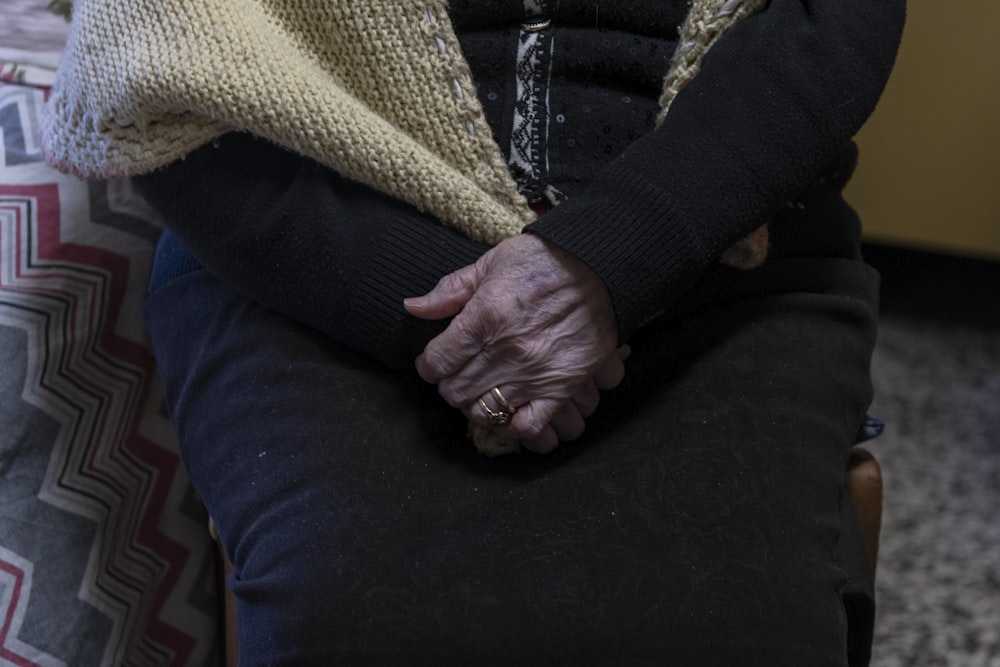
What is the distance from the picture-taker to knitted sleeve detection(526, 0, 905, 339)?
695 millimetres

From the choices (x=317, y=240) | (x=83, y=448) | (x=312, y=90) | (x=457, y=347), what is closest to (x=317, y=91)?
(x=312, y=90)

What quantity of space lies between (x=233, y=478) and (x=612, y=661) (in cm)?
32

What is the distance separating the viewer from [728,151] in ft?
2.34

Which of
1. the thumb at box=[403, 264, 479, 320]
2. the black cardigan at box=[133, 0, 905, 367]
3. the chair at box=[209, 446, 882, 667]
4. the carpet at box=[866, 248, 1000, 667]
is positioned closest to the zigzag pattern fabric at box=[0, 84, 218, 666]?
the chair at box=[209, 446, 882, 667]

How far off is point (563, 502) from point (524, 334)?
0.12 m

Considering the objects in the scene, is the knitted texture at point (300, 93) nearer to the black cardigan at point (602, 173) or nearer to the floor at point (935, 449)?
the black cardigan at point (602, 173)

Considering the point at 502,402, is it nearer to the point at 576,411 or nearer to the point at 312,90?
the point at 576,411

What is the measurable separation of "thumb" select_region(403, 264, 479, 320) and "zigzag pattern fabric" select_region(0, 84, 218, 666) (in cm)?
46

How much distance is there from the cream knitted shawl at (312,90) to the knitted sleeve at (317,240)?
22mm

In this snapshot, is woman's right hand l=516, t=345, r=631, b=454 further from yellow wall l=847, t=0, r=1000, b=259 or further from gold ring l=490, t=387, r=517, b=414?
yellow wall l=847, t=0, r=1000, b=259

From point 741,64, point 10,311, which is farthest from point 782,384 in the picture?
point 10,311

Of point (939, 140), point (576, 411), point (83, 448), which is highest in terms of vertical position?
point (576, 411)

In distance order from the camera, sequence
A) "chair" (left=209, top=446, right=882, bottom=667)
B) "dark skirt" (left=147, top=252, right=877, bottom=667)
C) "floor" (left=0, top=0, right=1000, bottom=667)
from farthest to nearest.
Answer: "floor" (left=0, top=0, right=1000, bottom=667)
"chair" (left=209, top=446, right=882, bottom=667)
"dark skirt" (left=147, top=252, right=877, bottom=667)

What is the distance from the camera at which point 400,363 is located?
30.2 inches
